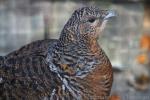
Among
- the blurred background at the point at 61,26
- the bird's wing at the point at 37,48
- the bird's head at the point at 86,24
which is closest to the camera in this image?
the bird's head at the point at 86,24

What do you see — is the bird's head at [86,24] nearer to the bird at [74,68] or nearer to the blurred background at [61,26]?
the bird at [74,68]

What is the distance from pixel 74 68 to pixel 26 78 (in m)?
0.39

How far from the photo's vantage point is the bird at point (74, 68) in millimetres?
4211

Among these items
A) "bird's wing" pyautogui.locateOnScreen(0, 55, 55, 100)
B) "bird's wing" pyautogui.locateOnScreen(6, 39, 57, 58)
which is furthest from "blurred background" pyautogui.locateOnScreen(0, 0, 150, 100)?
"bird's wing" pyautogui.locateOnScreen(0, 55, 55, 100)

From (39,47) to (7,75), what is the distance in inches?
14.2

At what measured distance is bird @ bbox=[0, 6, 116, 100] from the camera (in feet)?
13.8


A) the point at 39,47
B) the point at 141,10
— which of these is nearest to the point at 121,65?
the point at 141,10

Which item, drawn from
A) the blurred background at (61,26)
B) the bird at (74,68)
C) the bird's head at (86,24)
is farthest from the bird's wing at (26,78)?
the blurred background at (61,26)

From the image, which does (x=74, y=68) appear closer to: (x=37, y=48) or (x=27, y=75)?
(x=27, y=75)

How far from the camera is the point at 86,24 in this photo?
421cm

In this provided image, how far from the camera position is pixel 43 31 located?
24.2 feet

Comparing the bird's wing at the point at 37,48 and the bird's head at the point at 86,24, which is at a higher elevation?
the bird's head at the point at 86,24

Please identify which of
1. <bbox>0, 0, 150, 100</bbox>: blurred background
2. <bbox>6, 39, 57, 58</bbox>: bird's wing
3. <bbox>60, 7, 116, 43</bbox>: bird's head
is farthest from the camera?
<bbox>0, 0, 150, 100</bbox>: blurred background

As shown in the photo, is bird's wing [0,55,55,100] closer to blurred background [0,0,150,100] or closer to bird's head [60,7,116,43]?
bird's head [60,7,116,43]
